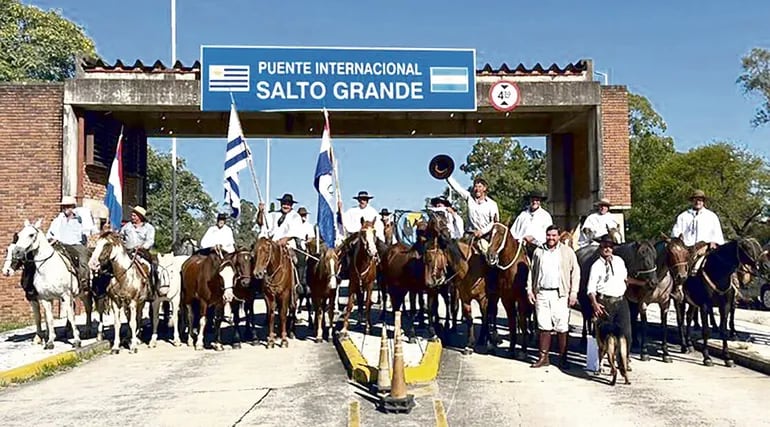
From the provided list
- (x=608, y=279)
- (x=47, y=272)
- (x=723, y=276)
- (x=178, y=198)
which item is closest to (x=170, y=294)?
(x=47, y=272)

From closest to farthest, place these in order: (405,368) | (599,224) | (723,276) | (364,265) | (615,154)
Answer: (405,368)
(723,276)
(364,265)
(599,224)
(615,154)

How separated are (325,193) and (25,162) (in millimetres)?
8899

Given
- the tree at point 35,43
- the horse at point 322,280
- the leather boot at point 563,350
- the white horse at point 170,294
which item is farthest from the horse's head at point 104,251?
the tree at point 35,43

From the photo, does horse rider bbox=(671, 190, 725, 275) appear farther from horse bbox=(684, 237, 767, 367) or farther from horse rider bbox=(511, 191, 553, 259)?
horse rider bbox=(511, 191, 553, 259)

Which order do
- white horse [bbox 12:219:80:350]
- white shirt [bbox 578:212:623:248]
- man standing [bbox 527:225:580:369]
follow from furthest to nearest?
white shirt [bbox 578:212:623:248] → white horse [bbox 12:219:80:350] → man standing [bbox 527:225:580:369]

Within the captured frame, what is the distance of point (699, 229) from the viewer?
38.8ft

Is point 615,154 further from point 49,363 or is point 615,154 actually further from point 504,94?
point 49,363

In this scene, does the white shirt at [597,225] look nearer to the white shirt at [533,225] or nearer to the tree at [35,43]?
the white shirt at [533,225]

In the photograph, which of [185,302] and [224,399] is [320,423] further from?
[185,302]

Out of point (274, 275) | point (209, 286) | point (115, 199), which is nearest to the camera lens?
point (274, 275)

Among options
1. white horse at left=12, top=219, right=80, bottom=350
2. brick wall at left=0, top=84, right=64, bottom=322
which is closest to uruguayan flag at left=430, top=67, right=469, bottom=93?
brick wall at left=0, top=84, right=64, bottom=322

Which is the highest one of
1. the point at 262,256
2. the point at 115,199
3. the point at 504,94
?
the point at 504,94

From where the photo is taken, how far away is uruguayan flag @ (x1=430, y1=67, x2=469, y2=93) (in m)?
17.4

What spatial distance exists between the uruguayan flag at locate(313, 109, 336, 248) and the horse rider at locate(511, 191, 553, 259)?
10.5ft
